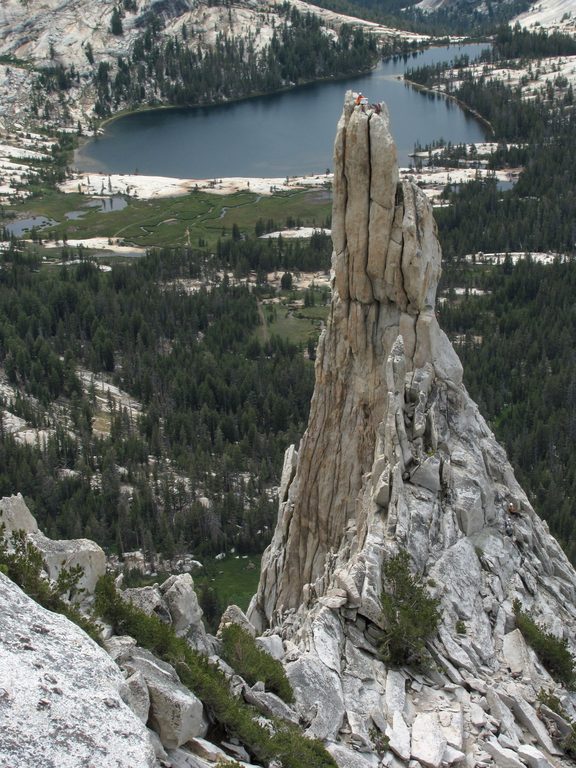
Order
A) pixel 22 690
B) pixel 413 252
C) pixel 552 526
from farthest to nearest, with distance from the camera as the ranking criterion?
pixel 552 526, pixel 413 252, pixel 22 690

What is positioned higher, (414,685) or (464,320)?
(414,685)

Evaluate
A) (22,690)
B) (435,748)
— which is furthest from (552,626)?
(22,690)

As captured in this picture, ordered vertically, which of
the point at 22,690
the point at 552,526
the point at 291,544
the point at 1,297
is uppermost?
the point at 22,690

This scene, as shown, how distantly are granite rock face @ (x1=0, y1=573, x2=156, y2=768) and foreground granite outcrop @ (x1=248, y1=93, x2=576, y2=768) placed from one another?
8.45 metres

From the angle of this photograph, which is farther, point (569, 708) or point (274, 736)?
point (569, 708)

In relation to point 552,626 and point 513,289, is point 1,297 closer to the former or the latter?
point 513,289

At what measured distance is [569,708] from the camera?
30.6 m

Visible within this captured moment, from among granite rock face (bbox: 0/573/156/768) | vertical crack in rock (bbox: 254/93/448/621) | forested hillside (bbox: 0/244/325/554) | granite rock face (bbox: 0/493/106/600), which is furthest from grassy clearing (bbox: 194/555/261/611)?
granite rock face (bbox: 0/573/156/768)

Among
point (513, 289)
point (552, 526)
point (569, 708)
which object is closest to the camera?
point (569, 708)

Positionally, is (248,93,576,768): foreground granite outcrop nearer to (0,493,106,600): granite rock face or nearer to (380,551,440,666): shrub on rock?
(380,551,440,666): shrub on rock

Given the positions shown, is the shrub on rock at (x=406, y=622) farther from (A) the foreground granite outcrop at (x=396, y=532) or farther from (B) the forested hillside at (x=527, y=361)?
(B) the forested hillside at (x=527, y=361)

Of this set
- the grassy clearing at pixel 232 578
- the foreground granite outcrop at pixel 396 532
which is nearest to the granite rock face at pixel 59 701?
the foreground granite outcrop at pixel 396 532

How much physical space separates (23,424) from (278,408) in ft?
118

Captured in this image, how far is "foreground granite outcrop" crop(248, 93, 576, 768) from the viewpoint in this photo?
26.1 m
